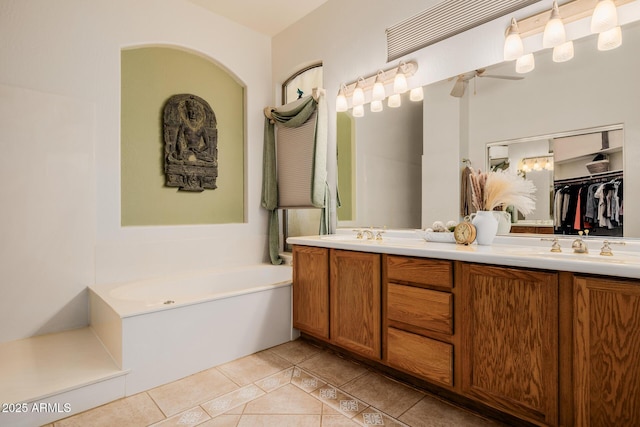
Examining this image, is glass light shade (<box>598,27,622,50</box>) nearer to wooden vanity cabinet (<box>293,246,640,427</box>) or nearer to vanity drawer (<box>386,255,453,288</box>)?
wooden vanity cabinet (<box>293,246,640,427</box>)

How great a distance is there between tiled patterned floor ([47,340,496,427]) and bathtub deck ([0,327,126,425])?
13 cm

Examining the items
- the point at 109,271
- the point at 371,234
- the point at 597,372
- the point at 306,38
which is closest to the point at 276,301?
the point at 371,234

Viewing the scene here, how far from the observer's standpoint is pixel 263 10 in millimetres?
3186

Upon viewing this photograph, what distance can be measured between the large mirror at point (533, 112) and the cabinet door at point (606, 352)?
2.12 feet

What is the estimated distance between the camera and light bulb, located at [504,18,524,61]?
6.07 ft

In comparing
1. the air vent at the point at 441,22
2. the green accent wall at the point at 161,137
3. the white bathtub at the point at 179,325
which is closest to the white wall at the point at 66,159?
the green accent wall at the point at 161,137

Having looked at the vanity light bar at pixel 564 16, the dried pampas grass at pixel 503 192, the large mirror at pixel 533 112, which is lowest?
the dried pampas grass at pixel 503 192

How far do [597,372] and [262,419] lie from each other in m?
1.40

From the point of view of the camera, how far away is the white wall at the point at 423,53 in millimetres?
2031

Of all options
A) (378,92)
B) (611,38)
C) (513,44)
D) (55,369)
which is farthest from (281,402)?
(611,38)

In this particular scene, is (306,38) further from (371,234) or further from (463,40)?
(371,234)

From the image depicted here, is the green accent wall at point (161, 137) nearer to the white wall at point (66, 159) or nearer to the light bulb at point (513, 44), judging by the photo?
the white wall at point (66, 159)

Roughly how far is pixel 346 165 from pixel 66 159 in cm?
212

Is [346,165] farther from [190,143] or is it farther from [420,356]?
[420,356]
